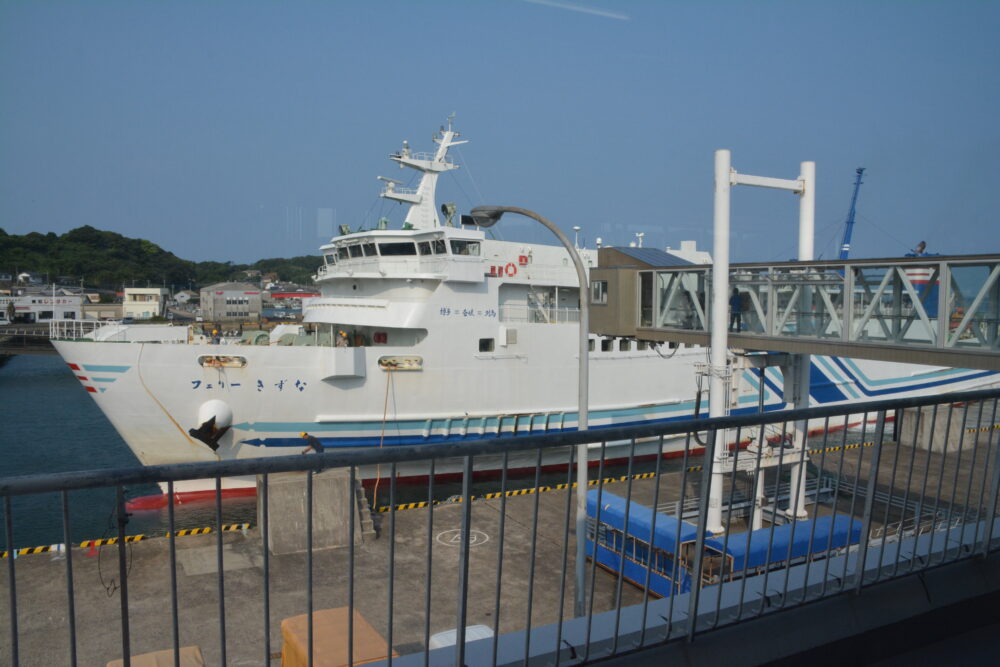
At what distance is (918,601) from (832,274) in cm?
494

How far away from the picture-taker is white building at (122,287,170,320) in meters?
55.7

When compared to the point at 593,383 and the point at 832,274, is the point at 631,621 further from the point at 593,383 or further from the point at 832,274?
the point at 593,383

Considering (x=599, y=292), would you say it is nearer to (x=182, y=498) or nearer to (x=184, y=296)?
(x=182, y=498)

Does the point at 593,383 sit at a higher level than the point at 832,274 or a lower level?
lower

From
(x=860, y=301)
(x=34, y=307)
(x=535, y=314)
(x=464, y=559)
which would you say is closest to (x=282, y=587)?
(x=464, y=559)

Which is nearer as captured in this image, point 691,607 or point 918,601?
point 691,607

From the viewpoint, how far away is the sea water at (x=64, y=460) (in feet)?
42.3

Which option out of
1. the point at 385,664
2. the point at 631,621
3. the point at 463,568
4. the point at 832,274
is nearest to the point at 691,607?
the point at 631,621

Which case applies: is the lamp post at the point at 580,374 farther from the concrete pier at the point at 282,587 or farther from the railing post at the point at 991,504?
the railing post at the point at 991,504

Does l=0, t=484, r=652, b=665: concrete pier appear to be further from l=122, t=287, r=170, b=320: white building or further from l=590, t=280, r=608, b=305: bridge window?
l=122, t=287, r=170, b=320: white building

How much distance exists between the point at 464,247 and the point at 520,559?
8.34m

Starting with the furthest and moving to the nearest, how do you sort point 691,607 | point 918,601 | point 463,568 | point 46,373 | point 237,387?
point 46,373 → point 237,387 → point 918,601 → point 691,607 → point 463,568

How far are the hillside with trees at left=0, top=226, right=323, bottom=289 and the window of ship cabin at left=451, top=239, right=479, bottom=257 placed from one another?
51.2 m

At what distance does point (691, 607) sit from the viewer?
2.71 meters
